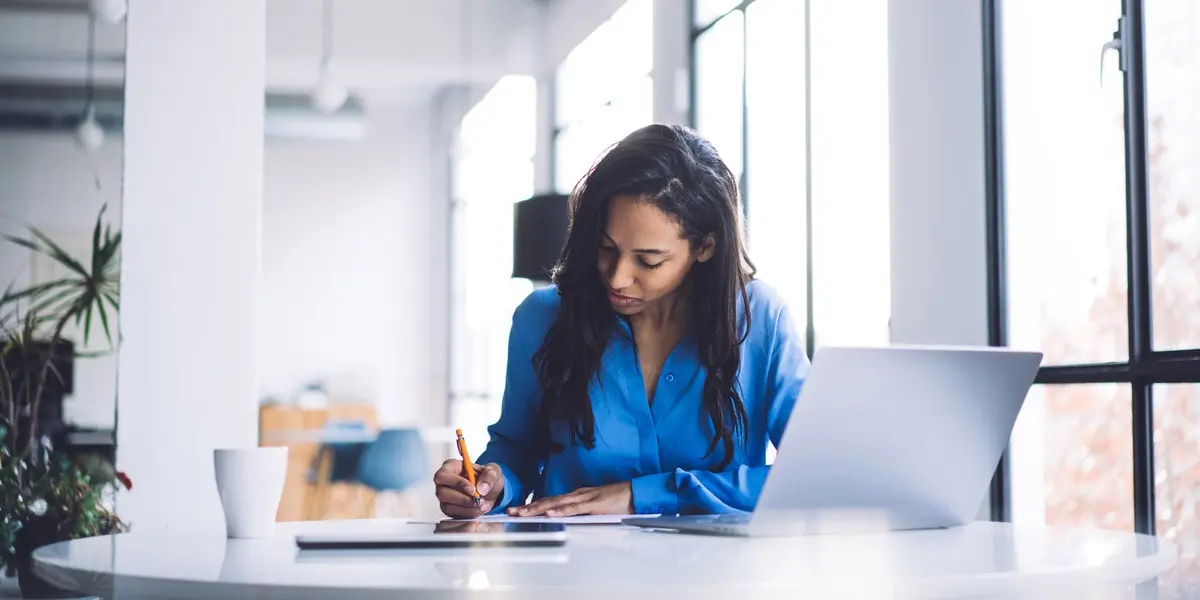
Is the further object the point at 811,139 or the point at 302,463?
the point at 302,463

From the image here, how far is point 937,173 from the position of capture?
3434 millimetres

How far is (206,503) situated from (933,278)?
223cm

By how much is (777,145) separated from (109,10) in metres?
2.34

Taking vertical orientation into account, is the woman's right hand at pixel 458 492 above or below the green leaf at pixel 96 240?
below

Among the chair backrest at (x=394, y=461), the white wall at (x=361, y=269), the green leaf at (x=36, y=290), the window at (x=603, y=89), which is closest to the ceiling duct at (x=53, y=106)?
the green leaf at (x=36, y=290)

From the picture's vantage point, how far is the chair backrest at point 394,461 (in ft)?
16.2

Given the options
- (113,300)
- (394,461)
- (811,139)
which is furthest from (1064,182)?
(394,461)

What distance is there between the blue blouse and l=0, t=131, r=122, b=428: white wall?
225 centimetres

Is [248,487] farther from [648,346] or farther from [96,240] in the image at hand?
[96,240]

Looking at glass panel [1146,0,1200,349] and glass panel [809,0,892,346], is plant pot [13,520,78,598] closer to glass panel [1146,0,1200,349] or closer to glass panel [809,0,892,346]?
glass panel [809,0,892,346]

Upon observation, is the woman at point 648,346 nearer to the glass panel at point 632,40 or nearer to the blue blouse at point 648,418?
the blue blouse at point 648,418

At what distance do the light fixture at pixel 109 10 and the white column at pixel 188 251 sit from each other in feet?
0.56

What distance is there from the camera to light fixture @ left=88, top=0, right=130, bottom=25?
13.1 ft

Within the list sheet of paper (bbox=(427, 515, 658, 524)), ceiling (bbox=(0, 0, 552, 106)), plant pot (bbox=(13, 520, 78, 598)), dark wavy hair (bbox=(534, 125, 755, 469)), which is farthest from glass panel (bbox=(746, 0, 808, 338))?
sheet of paper (bbox=(427, 515, 658, 524))
